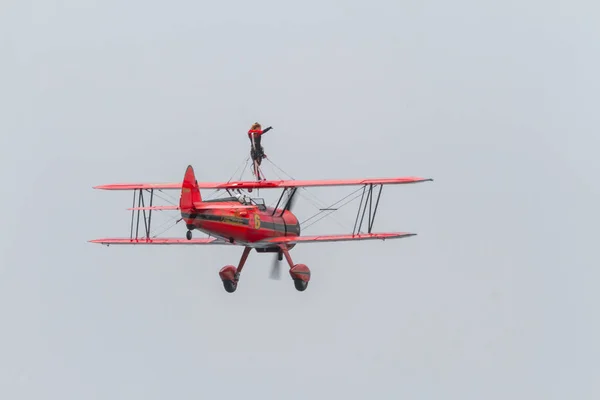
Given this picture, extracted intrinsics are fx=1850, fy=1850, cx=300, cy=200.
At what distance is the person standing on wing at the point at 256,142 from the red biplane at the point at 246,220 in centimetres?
178

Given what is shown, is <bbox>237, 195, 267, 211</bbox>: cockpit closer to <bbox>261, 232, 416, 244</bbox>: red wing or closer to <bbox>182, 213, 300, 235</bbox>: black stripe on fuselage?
<bbox>182, 213, 300, 235</bbox>: black stripe on fuselage

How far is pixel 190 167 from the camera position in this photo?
59375 mm

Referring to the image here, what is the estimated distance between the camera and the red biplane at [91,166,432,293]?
2333 inches

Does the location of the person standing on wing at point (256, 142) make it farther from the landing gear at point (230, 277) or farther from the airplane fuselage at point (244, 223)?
the landing gear at point (230, 277)

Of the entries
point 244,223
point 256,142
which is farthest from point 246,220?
point 256,142

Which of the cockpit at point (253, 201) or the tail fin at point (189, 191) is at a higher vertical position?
the tail fin at point (189, 191)

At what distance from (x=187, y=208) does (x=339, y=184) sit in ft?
19.2

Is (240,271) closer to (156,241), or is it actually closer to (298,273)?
(298,273)

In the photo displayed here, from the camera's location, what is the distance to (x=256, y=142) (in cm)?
6456

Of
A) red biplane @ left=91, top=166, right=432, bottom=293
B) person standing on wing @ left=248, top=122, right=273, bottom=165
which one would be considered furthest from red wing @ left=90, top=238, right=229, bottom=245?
person standing on wing @ left=248, top=122, right=273, bottom=165

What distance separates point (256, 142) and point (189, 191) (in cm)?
622

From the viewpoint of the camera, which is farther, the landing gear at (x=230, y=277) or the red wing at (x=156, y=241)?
the landing gear at (x=230, y=277)

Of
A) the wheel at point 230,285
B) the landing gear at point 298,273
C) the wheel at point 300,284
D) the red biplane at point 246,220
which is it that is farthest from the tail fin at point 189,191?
the wheel at point 300,284

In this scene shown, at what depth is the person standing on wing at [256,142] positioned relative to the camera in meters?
64.4
